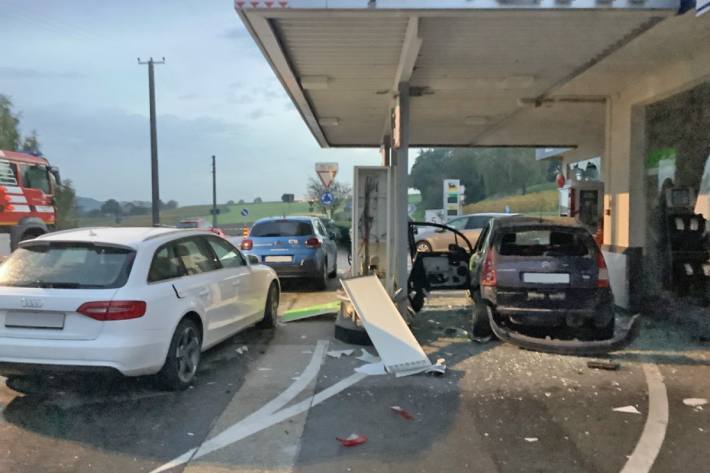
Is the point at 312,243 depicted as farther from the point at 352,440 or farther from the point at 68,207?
the point at 68,207

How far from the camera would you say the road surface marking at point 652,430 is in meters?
4.01

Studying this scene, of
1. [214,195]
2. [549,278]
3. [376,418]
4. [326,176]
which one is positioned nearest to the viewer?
[376,418]

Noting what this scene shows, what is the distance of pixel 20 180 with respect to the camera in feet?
52.2

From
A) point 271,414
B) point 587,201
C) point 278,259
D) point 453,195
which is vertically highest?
point 453,195

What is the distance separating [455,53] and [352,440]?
17.7 feet

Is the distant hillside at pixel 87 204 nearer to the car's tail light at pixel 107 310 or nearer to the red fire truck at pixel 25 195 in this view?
the red fire truck at pixel 25 195

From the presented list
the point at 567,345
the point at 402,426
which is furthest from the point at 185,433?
the point at 567,345

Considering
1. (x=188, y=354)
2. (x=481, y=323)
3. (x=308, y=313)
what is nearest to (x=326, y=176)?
(x=308, y=313)

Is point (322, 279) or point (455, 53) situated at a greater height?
point (455, 53)

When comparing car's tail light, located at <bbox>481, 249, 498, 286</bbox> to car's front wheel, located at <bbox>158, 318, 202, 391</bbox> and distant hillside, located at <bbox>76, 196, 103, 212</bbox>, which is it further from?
distant hillside, located at <bbox>76, 196, 103, 212</bbox>

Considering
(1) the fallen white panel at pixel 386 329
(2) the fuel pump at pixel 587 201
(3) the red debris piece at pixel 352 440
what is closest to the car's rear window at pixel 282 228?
(1) the fallen white panel at pixel 386 329

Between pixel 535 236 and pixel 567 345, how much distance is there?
1.47 metres

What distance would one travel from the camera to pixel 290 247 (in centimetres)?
1243

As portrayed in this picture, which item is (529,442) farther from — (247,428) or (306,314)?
(306,314)
